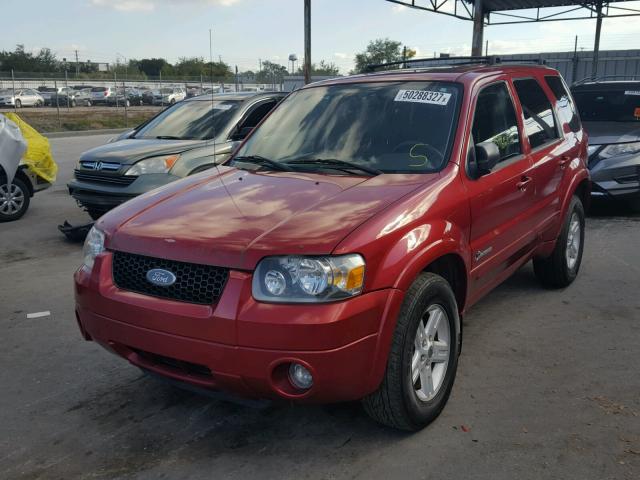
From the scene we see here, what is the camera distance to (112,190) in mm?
7262

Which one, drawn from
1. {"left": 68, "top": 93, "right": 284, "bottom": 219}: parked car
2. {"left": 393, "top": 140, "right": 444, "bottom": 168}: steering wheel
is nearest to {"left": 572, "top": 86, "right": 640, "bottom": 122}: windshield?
{"left": 68, "top": 93, "right": 284, "bottom": 219}: parked car

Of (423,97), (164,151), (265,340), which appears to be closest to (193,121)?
(164,151)

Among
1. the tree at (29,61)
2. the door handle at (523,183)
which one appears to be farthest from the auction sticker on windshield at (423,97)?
the tree at (29,61)

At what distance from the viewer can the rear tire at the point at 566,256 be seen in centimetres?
520

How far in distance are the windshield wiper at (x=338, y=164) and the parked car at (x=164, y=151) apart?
3173 mm

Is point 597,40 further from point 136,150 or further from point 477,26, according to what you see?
point 136,150

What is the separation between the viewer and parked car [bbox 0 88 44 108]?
117 ft

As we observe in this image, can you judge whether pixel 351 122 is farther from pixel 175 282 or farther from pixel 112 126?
pixel 112 126

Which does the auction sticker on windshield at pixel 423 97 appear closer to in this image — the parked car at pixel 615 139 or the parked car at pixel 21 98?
the parked car at pixel 615 139

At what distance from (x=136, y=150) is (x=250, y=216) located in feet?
16.0

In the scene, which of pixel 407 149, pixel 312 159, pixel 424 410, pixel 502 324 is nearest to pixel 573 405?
pixel 424 410

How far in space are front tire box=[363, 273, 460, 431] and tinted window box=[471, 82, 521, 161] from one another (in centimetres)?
119

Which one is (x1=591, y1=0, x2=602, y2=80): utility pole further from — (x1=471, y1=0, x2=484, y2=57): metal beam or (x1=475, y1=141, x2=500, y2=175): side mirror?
(x1=475, y1=141, x2=500, y2=175): side mirror

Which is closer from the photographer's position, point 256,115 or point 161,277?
point 161,277
